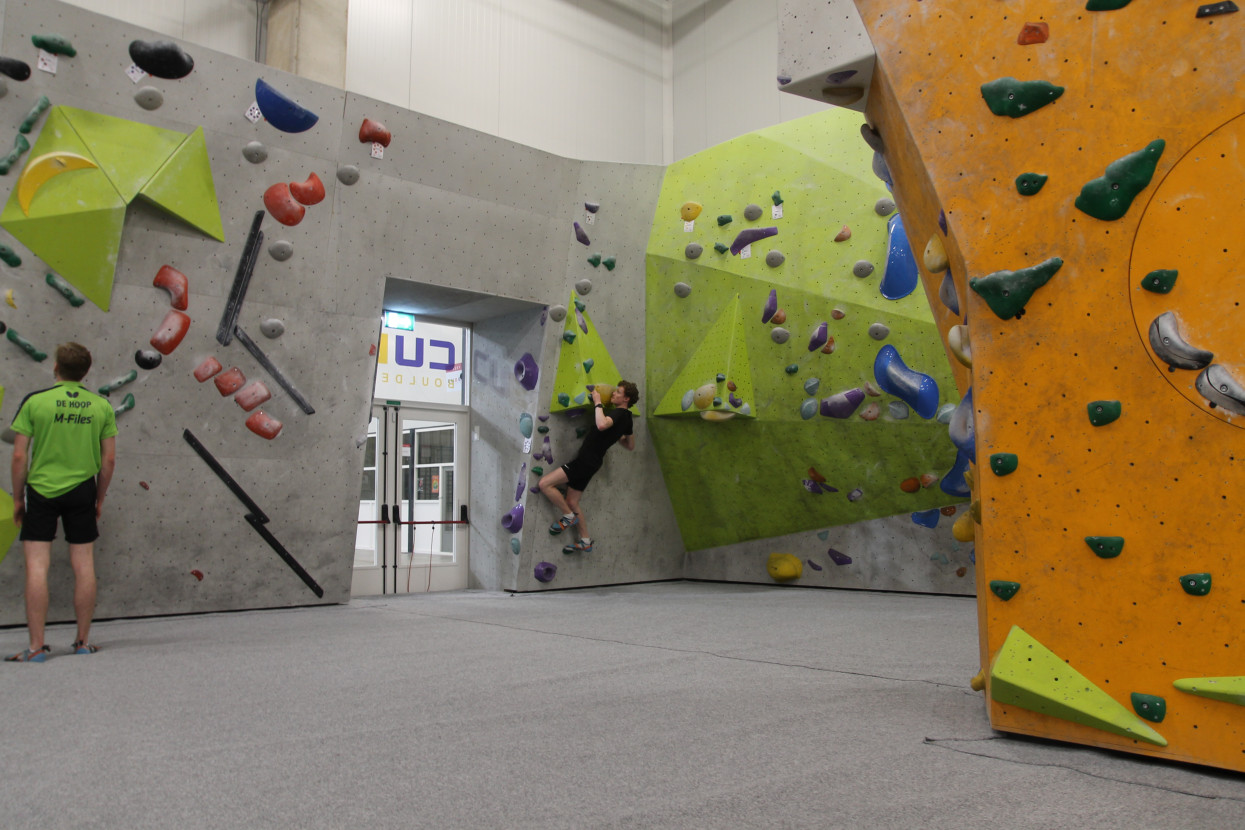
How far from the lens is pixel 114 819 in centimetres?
165

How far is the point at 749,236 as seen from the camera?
6980mm

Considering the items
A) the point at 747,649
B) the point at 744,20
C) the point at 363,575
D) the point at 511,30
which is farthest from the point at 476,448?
the point at 744,20

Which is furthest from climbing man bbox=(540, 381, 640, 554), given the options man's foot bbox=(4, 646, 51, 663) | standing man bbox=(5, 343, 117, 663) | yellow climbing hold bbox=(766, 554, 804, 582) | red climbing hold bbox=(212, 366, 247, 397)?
man's foot bbox=(4, 646, 51, 663)

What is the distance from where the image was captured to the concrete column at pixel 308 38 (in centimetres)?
789

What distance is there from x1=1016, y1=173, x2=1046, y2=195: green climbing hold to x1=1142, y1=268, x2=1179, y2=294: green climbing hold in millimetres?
368

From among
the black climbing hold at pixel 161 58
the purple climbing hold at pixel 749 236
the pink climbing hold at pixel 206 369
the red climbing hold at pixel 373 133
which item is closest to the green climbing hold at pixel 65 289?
the pink climbing hold at pixel 206 369

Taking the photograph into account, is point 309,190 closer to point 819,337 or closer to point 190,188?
point 190,188

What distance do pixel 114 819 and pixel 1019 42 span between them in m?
2.82

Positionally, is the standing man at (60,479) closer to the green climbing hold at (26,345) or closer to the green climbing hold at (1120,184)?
the green climbing hold at (26,345)

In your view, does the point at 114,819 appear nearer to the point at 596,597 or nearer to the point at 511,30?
the point at 596,597

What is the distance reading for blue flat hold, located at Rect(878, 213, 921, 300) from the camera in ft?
Result: 20.3

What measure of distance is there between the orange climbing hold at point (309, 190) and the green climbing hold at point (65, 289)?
4.75 ft

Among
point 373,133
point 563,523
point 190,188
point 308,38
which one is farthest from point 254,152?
point 563,523

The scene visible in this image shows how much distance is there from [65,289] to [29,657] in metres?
2.26
